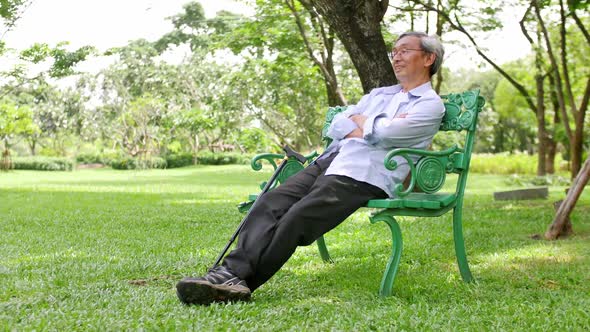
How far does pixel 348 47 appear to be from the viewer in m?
6.57

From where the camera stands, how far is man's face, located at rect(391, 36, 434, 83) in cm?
373

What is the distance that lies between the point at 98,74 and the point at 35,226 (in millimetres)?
31436

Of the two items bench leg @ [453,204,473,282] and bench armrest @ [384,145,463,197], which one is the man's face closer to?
bench armrest @ [384,145,463,197]

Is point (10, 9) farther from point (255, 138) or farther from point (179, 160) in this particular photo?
point (179, 160)

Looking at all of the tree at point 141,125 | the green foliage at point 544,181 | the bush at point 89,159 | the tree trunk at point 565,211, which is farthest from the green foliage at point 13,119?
the tree trunk at point 565,211

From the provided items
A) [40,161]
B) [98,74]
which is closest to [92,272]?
[40,161]

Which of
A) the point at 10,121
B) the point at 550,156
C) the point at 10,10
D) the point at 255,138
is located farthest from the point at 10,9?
the point at 10,121

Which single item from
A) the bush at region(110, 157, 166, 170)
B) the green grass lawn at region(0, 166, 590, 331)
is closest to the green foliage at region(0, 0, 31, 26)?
the green grass lawn at region(0, 166, 590, 331)

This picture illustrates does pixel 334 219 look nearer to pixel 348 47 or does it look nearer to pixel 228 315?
pixel 228 315

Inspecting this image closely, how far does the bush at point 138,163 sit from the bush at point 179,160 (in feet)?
2.08

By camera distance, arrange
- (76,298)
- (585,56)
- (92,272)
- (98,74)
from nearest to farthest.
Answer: (76,298), (92,272), (585,56), (98,74)

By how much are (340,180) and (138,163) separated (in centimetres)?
2529

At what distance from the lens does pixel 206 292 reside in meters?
3.13

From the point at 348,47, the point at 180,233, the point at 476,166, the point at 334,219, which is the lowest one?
the point at 476,166
